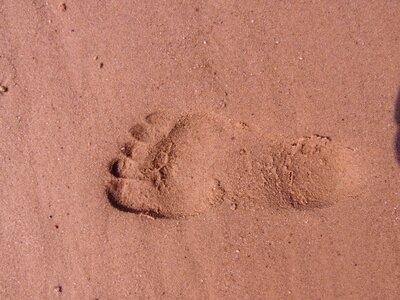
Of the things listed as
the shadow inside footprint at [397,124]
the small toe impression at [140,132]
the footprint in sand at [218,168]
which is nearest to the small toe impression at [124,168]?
the footprint in sand at [218,168]

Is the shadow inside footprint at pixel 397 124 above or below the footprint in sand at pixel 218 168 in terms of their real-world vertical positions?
above

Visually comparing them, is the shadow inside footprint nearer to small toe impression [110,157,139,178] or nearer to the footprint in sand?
the footprint in sand

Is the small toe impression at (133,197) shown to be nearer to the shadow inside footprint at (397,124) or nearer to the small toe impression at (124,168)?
the small toe impression at (124,168)

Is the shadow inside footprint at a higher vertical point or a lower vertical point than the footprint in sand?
higher

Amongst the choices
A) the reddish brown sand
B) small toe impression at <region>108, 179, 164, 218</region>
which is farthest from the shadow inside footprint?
small toe impression at <region>108, 179, 164, 218</region>

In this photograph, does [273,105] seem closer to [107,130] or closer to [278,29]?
[278,29]

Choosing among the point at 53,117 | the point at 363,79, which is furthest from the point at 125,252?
the point at 363,79

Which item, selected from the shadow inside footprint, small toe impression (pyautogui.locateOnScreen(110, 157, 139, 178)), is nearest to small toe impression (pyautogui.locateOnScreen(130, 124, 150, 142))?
small toe impression (pyautogui.locateOnScreen(110, 157, 139, 178))

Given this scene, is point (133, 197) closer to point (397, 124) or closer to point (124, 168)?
point (124, 168)

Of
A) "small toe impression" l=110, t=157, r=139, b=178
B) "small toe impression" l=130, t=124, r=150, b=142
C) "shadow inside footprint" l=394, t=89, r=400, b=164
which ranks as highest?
"shadow inside footprint" l=394, t=89, r=400, b=164
